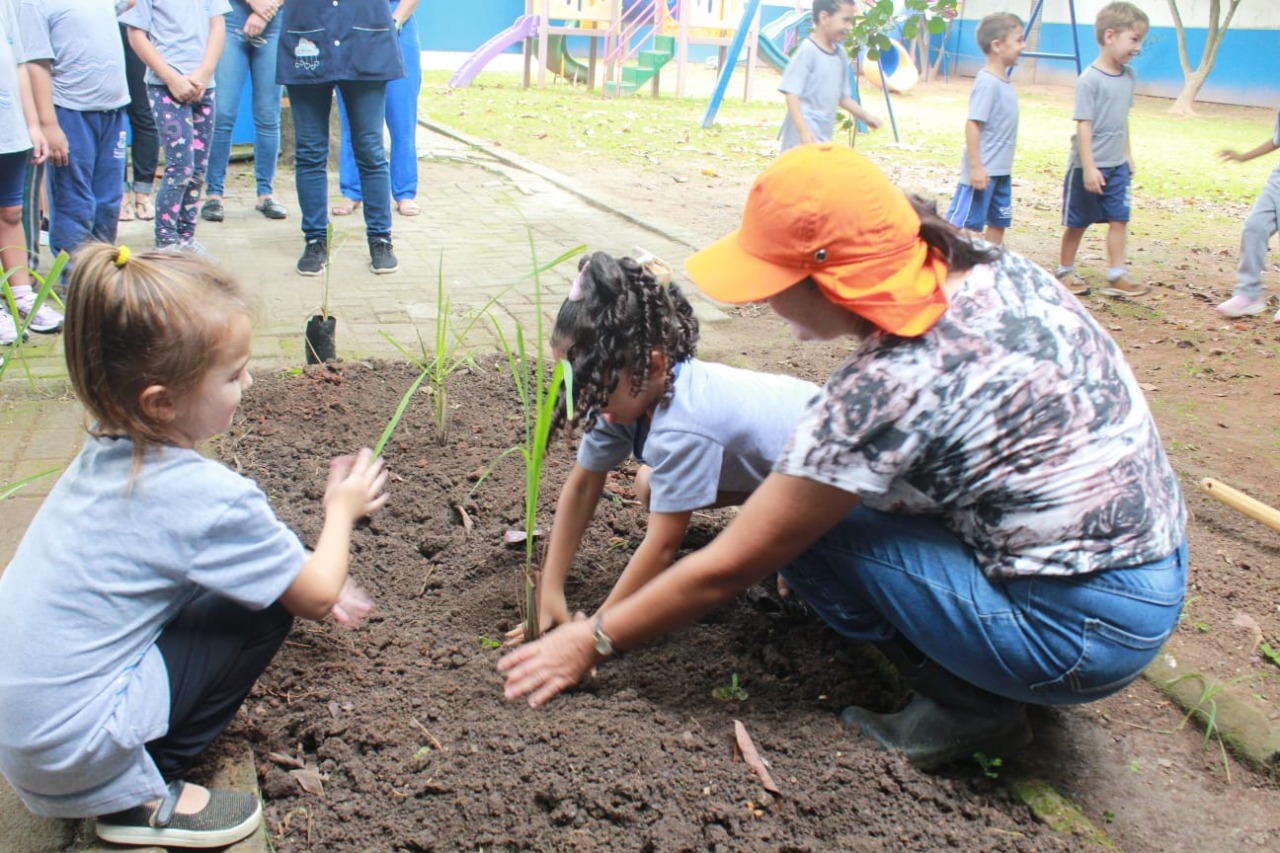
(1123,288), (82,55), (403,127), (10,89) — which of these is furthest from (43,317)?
(1123,288)

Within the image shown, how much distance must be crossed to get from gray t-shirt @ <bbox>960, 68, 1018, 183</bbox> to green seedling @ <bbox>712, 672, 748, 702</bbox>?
15.4ft

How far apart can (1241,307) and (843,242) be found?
5.00 m

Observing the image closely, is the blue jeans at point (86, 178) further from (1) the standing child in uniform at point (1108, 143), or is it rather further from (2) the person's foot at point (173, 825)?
(1) the standing child in uniform at point (1108, 143)

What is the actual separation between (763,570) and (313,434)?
81.8 inches

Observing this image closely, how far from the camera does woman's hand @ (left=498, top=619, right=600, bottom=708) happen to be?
2.06m

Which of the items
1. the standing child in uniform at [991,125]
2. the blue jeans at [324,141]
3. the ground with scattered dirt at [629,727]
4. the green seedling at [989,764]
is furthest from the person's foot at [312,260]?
the green seedling at [989,764]

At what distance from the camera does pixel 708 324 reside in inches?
196

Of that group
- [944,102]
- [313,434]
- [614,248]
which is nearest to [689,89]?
[944,102]

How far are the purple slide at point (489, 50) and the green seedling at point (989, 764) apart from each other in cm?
1571

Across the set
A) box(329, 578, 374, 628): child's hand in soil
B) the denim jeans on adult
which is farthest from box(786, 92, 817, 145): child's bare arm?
box(329, 578, 374, 628): child's hand in soil

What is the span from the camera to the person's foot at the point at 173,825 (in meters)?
1.77

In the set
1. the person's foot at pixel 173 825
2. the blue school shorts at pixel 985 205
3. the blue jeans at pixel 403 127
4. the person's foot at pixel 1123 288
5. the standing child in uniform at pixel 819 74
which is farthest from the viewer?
the standing child in uniform at pixel 819 74

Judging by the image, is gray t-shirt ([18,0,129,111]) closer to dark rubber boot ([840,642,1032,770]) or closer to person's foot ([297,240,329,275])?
person's foot ([297,240,329,275])

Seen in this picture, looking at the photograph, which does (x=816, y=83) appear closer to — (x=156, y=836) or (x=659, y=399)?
(x=659, y=399)
